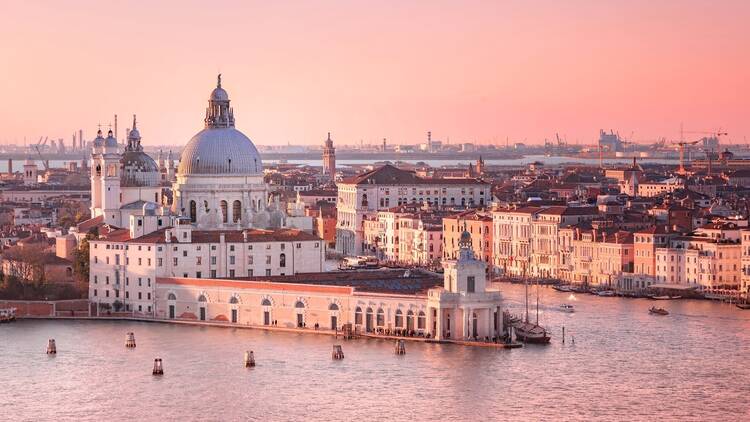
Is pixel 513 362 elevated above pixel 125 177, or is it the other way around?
pixel 125 177

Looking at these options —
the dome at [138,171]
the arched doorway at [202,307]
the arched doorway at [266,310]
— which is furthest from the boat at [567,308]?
the dome at [138,171]

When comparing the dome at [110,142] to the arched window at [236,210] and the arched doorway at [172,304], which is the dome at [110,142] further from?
the arched doorway at [172,304]

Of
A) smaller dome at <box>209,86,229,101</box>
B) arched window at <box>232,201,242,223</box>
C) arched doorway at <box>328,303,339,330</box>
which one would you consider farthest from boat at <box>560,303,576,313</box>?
smaller dome at <box>209,86,229,101</box>

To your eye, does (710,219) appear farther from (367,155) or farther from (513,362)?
(367,155)

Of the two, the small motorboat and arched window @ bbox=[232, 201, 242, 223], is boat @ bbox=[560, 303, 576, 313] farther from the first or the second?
arched window @ bbox=[232, 201, 242, 223]

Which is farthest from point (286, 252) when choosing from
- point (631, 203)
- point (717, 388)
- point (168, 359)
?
point (631, 203)

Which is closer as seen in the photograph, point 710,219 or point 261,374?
point 261,374
